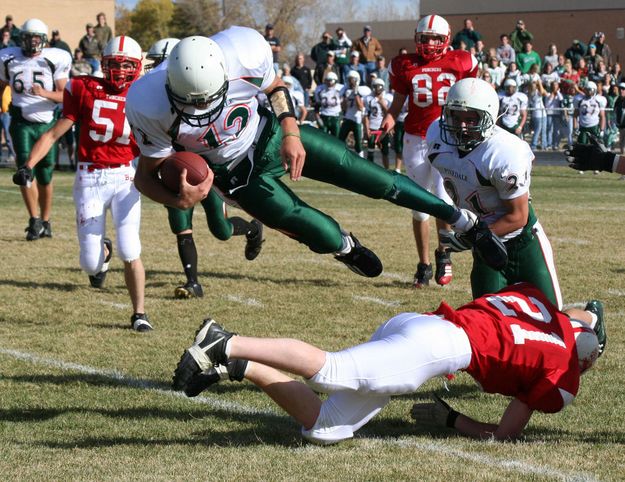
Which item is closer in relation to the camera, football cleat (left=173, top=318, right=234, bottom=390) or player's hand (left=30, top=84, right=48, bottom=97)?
football cleat (left=173, top=318, right=234, bottom=390)

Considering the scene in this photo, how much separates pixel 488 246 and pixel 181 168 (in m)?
1.47

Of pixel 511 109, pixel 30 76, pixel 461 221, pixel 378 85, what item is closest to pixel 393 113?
pixel 461 221

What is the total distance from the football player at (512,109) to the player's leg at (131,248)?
1193cm

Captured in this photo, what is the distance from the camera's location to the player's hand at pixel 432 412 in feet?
14.1

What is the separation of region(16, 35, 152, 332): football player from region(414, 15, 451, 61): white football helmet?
235 centimetres

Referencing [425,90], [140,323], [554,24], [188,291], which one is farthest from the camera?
[554,24]

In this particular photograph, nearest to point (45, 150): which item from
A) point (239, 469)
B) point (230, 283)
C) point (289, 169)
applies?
point (230, 283)

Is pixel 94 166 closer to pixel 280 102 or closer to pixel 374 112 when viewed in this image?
pixel 280 102

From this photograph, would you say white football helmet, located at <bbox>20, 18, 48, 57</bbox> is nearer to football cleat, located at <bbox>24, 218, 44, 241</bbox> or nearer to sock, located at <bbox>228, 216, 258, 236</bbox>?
football cleat, located at <bbox>24, 218, 44, 241</bbox>

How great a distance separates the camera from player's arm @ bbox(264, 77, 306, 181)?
15.2ft

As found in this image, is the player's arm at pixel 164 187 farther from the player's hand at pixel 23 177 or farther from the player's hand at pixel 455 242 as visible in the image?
the player's hand at pixel 23 177

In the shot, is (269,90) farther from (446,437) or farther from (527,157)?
(446,437)

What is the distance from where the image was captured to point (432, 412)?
4344 millimetres

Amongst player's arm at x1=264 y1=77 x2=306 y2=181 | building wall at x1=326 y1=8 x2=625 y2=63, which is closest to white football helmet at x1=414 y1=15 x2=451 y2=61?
player's arm at x1=264 y1=77 x2=306 y2=181
